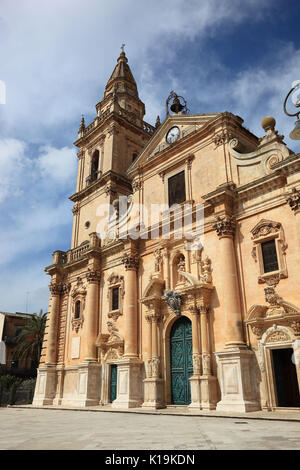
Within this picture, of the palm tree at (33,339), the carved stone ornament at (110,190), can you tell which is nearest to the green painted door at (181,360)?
the carved stone ornament at (110,190)

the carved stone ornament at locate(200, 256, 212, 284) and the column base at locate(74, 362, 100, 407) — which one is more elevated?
the carved stone ornament at locate(200, 256, 212, 284)

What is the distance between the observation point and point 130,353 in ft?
64.0

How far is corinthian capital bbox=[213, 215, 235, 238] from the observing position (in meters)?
16.9

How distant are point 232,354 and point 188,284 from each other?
4154 mm

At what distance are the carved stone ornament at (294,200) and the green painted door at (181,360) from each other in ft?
22.6

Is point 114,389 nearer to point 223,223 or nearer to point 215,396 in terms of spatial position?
point 215,396

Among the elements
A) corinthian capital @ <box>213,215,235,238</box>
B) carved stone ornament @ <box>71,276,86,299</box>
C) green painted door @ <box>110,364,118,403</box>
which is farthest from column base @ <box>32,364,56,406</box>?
corinthian capital @ <box>213,215,235,238</box>

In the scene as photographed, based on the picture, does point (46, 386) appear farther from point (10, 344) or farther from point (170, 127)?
point (10, 344)

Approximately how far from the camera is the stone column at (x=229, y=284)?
50.1ft

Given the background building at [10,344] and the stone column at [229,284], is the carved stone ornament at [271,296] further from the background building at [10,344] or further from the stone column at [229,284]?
the background building at [10,344]

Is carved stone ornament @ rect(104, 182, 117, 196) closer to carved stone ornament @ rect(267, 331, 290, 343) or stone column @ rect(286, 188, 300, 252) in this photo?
stone column @ rect(286, 188, 300, 252)

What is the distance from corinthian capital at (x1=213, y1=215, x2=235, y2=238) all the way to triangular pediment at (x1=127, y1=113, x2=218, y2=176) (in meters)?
5.82

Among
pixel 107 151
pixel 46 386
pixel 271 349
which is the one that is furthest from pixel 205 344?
pixel 107 151
